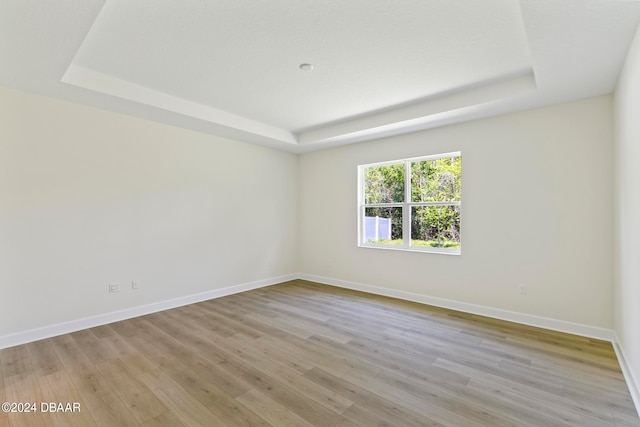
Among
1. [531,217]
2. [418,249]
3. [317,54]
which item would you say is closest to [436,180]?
[418,249]

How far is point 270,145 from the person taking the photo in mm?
5246

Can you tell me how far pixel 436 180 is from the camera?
14.1 feet

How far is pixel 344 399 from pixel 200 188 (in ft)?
11.7

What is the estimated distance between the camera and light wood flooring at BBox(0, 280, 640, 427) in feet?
6.19

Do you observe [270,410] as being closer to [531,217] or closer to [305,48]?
[305,48]

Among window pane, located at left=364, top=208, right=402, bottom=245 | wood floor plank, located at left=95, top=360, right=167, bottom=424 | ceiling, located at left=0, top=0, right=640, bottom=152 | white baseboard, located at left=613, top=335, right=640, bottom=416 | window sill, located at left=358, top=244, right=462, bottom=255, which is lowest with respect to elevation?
wood floor plank, located at left=95, top=360, right=167, bottom=424

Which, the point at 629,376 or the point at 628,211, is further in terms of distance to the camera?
Result: the point at 628,211

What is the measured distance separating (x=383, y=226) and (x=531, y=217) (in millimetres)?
2054

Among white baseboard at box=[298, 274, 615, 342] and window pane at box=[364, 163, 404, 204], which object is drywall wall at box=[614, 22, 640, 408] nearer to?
white baseboard at box=[298, 274, 615, 342]

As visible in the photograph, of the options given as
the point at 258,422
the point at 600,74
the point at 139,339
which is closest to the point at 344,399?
the point at 258,422

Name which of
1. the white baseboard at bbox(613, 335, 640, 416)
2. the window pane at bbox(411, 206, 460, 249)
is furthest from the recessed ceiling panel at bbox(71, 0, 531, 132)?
the white baseboard at bbox(613, 335, 640, 416)

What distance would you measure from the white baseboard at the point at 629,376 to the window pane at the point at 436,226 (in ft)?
5.89

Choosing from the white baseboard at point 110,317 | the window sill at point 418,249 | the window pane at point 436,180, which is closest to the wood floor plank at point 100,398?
the white baseboard at point 110,317

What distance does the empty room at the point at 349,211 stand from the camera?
2021 millimetres
